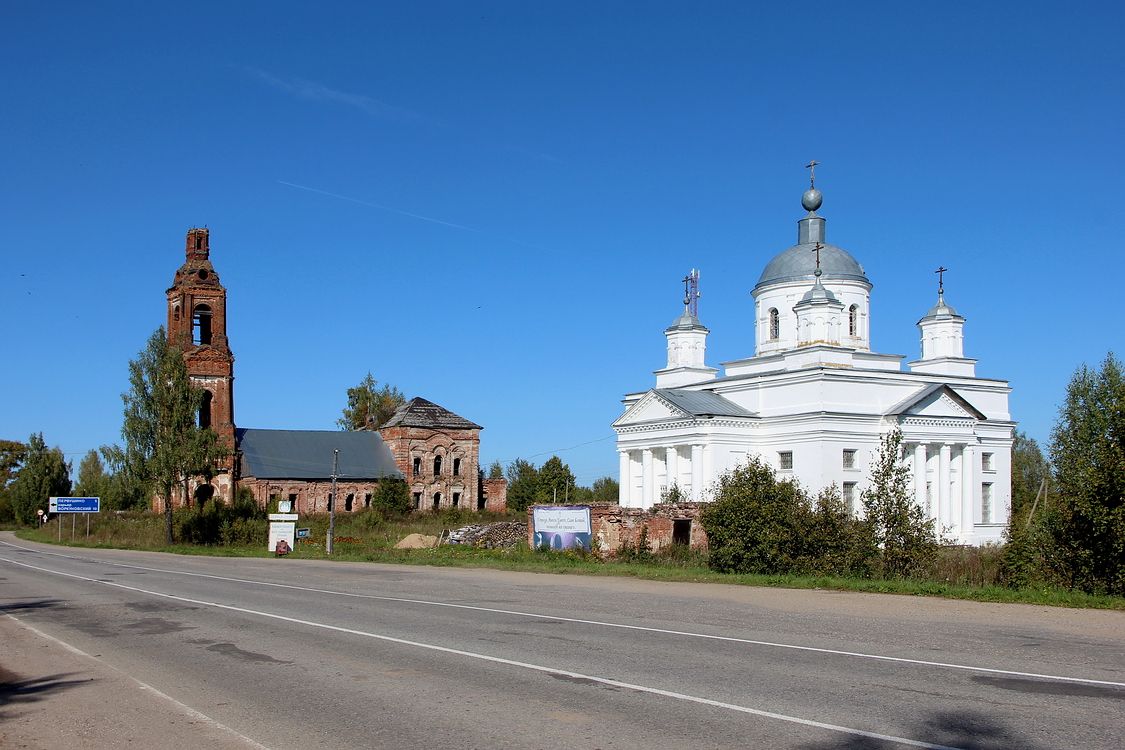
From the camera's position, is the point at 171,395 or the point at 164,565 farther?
the point at 171,395

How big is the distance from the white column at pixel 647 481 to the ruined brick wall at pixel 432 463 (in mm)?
20715

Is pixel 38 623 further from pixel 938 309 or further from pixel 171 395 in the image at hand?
pixel 938 309

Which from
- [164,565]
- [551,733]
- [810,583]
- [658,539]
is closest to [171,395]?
[164,565]

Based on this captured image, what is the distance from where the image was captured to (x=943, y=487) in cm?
5072

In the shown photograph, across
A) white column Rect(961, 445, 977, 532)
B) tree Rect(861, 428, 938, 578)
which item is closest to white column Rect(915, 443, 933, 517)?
white column Rect(961, 445, 977, 532)

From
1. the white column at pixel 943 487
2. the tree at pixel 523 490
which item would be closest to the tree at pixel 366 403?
the tree at pixel 523 490

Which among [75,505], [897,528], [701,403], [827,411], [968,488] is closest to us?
[897,528]

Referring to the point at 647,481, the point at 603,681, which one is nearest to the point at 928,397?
the point at 647,481

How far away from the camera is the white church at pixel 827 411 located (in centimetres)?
4947

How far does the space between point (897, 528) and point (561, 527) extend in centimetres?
1239

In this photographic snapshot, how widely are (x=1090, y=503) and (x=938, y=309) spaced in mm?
40688

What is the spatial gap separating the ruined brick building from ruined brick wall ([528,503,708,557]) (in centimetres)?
3242

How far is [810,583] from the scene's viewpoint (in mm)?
22219

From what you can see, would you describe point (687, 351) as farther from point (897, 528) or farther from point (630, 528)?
point (897, 528)
